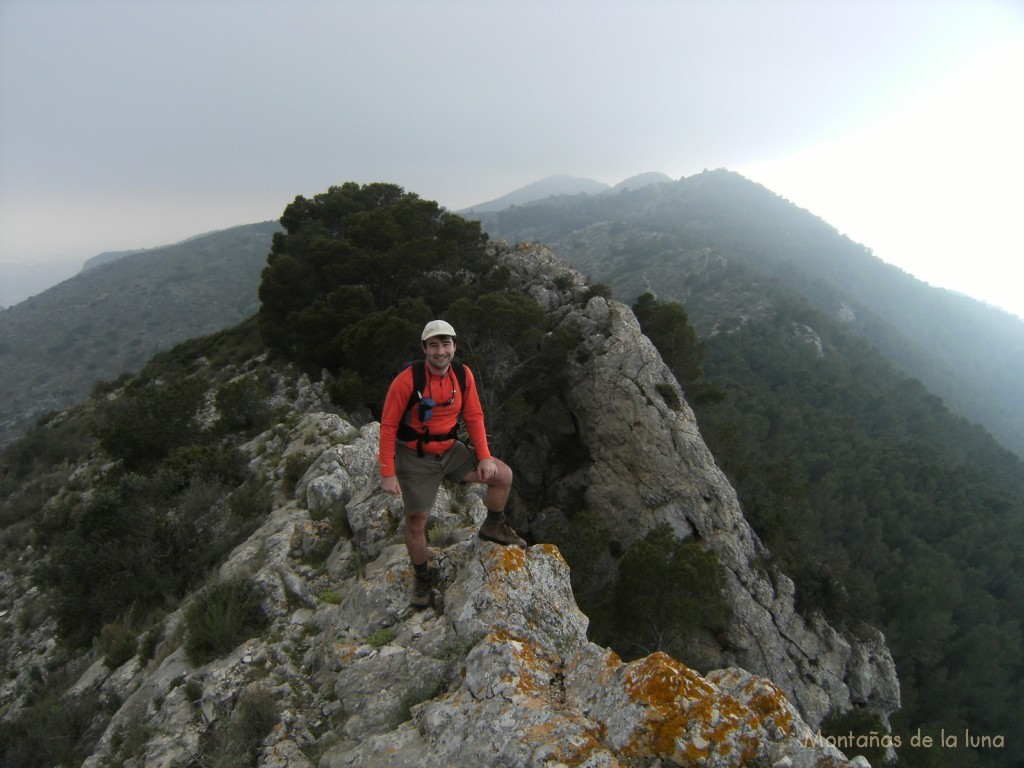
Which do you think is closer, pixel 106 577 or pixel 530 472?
pixel 106 577

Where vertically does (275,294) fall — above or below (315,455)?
above

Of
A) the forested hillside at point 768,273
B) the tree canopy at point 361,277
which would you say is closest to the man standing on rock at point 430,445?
the tree canopy at point 361,277

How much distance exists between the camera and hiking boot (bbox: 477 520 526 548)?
17.3ft

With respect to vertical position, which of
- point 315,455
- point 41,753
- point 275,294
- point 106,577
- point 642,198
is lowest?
point 41,753

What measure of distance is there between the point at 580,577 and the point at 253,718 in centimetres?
1061

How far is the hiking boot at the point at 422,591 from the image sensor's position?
203 inches

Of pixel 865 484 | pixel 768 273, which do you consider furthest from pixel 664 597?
pixel 768 273

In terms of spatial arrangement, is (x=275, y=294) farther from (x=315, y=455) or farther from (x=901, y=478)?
(x=901, y=478)

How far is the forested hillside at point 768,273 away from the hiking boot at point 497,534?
208 ft

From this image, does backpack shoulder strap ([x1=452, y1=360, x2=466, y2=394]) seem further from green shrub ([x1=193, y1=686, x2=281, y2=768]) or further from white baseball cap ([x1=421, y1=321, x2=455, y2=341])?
green shrub ([x1=193, y1=686, x2=281, y2=768])

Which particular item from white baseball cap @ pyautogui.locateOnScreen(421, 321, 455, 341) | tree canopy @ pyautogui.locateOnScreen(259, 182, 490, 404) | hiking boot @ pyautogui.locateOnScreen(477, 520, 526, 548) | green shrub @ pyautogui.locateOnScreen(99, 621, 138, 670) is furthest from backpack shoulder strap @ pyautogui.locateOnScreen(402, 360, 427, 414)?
tree canopy @ pyautogui.locateOnScreen(259, 182, 490, 404)

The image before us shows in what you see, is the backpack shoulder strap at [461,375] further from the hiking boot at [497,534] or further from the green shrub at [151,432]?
the green shrub at [151,432]

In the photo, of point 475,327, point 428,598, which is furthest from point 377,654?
point 475,327

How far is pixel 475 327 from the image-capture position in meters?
19.3
